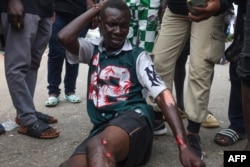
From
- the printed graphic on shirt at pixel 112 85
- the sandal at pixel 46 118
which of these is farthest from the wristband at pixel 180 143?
the sandal at pixel 46 118

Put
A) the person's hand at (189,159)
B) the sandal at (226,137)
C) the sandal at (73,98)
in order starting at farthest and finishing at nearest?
the sandal at (73,98)
the sandal at (226,137)
the person's hand at (189,159)

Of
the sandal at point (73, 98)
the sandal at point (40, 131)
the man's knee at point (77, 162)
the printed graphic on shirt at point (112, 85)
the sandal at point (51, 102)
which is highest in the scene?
the printed graphic on shirt at point (112, 85)

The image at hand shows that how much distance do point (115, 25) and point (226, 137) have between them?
4.27 ft

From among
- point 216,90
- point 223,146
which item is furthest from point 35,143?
point 216,90

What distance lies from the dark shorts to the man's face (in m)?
0.49

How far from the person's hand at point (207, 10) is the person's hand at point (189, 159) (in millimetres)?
1002

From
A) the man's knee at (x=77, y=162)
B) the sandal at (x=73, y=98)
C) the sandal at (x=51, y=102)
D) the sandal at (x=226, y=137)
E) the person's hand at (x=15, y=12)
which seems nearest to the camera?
the man's knee at (x=77, y=162)

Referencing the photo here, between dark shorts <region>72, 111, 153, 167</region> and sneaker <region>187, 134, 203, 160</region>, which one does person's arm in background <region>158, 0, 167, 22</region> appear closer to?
sneaker <region>187, 134, 203, 160</region>

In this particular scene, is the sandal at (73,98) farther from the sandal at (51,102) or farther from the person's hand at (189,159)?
the person's hand at (189,159)

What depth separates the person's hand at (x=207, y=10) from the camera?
3008 mm

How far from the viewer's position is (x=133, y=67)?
3047mm

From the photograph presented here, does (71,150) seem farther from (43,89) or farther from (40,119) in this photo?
(43,89)

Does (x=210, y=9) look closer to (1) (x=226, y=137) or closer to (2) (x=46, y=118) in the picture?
(1) (x=226, y=137)

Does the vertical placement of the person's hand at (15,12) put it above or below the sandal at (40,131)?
above
